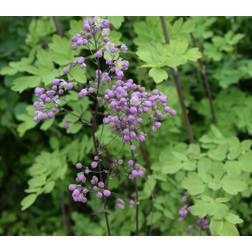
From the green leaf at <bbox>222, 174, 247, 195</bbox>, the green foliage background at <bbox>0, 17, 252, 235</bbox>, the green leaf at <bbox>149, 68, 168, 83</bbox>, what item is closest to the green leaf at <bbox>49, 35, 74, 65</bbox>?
the green foliage background at <bbox>0, 17, 252, 235</bbox>

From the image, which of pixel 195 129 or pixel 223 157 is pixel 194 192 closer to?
pixel 223 157

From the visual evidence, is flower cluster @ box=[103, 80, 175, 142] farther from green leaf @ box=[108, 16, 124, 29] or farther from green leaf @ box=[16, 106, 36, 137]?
green leaf @ box=[16, 106, 36, 137]

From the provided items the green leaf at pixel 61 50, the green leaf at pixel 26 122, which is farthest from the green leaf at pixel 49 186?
the green leaf at pixel 61 50

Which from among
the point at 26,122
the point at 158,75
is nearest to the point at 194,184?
the point at 158,75

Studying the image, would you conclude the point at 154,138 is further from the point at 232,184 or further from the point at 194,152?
the point at 232,184

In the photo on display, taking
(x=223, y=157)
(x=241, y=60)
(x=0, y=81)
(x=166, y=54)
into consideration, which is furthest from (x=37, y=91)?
(x=0, y=81)

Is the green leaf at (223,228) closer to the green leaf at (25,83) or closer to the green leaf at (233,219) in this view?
the green leaf at (233,219)

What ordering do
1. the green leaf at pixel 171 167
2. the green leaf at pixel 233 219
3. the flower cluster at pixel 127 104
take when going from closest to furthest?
1. the flower cluster at pixel 127 104
2. the green leaf at pixel 233 219
3. the green leaf at pixel 171 167
